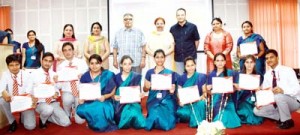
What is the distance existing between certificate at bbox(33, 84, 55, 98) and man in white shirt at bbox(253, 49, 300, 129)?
93.2 inches

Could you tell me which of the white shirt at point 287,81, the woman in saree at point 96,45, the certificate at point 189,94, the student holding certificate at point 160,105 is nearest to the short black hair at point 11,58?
the woman in saree at point 96,45

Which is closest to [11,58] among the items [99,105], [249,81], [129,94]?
[99,105]

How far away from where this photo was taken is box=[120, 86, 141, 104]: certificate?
3.49 m

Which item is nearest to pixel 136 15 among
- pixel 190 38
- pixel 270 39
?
pixel 190 38

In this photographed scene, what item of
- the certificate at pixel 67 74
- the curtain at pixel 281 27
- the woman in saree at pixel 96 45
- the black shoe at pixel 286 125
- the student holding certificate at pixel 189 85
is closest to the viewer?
the black shoe at pixel 286 125

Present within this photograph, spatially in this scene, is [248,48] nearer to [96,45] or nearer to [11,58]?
[96,45]

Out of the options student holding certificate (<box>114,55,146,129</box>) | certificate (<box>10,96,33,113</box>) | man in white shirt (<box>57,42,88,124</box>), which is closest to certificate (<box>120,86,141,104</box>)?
student holding certificate (<box>114,55,146,129</box>)

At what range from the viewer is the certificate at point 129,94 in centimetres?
349

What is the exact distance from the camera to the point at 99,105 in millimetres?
3492

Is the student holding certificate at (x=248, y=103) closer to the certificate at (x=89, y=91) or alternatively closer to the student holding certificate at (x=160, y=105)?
the student holding certificate at (x=160, y=105)

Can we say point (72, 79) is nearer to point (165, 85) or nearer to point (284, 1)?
point (165, 85)

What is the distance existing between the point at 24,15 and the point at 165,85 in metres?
5.20

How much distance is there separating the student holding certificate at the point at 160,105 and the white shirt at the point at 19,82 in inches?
53.9

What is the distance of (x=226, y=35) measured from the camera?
4.65m
